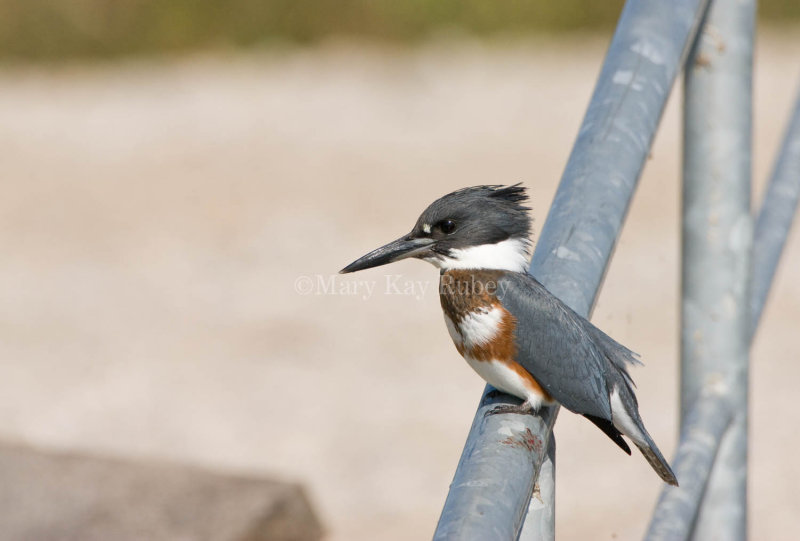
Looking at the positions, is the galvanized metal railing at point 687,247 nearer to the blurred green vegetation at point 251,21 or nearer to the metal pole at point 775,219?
the metal pole at point 775,219

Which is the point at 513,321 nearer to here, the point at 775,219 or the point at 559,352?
the point at 559,352

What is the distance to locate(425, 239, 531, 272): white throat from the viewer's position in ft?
5.74

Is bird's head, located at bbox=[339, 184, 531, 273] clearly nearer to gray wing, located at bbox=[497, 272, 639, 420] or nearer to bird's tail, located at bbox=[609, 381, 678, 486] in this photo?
gray wing, located at bbox=[497, 272, 639, 420]

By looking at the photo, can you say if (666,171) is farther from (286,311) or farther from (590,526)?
(590,526)

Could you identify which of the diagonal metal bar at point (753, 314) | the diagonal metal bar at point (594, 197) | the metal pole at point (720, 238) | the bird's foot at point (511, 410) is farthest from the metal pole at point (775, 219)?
the bird's foot at point (511, 410)

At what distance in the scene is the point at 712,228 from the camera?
187 cm

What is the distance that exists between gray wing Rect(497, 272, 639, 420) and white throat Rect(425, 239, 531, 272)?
3.3 inches

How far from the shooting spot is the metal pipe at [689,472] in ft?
5.15

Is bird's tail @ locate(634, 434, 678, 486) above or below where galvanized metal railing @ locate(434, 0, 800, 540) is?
below

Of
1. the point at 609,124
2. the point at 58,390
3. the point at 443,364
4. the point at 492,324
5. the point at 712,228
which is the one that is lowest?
the point at 58,390

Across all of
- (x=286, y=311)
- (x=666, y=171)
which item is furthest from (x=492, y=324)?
(x=666, y=171)

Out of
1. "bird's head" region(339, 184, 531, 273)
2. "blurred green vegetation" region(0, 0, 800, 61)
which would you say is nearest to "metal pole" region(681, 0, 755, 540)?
"bird's head" region(339, 184, 531, 273)

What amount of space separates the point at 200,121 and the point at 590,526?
5.80m

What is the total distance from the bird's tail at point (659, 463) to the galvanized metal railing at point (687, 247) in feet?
0.31
